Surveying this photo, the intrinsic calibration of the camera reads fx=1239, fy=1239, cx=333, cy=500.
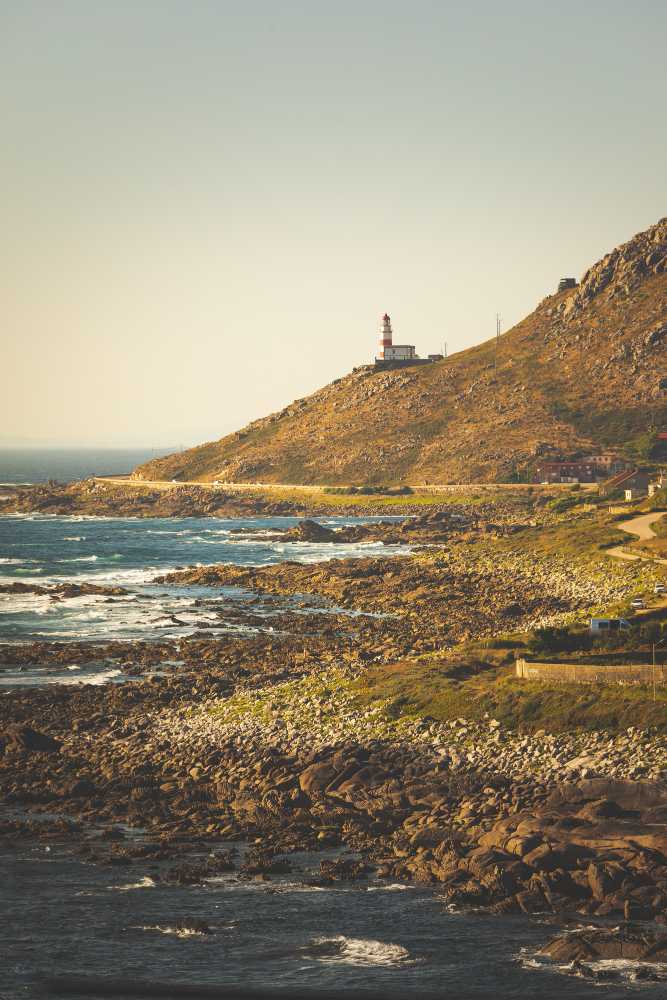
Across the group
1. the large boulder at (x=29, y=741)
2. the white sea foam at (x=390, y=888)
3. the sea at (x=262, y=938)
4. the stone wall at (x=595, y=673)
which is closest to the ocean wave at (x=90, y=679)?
the large boulder at (x=29, y=741)

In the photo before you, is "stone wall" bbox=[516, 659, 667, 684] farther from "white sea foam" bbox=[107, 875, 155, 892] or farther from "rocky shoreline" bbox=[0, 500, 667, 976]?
"white sea foam" bbox=[107, 875, 155, 892]

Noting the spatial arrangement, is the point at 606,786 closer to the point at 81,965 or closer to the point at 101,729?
the point at 81,965

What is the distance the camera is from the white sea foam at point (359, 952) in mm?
34438

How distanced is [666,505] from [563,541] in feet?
61.8

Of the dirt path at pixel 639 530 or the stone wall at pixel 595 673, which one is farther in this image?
the dirt path at pixel 639 530

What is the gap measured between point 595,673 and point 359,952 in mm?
22925

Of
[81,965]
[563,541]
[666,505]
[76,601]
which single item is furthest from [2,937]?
[666,505]

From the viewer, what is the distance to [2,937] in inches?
Result: 1449

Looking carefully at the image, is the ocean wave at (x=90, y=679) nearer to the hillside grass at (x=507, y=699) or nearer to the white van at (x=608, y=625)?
the hillside grass at (x=507, y=699)

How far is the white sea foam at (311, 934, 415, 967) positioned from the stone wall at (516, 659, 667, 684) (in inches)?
865

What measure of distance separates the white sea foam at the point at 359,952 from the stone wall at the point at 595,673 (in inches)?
865

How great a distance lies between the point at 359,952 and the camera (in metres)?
35.0

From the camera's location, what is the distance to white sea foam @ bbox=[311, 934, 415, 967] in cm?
3444

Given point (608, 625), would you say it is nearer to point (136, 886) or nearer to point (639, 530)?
point (136, 886)
